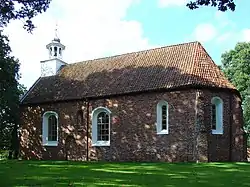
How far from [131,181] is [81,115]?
1840cm

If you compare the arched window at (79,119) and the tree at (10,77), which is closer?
the tree at (10,77)

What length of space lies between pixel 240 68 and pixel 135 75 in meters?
21.9

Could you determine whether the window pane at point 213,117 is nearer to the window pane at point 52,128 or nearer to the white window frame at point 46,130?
the white window frame at point 46,130

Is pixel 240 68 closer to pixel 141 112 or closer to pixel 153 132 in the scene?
pixel 141 112

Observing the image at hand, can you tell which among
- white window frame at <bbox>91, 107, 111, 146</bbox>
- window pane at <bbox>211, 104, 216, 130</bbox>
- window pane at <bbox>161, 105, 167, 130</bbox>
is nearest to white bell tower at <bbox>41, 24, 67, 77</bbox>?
white window frame at <bbox>91, 107, 111, 146</bbox>

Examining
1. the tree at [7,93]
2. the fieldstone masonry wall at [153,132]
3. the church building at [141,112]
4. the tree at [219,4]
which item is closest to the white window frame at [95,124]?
the church building at [141,112]

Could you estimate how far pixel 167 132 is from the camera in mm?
28000

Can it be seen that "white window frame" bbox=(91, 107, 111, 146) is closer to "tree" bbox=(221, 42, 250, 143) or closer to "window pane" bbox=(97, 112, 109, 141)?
"window pane" bbox=(97, 112, 109, 141)

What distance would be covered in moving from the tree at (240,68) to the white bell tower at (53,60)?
2019 centimetres

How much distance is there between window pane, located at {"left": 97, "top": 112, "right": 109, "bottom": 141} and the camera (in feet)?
103

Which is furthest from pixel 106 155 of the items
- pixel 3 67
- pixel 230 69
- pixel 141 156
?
pixel 230 69

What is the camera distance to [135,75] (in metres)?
31.0

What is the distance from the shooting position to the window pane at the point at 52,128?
114 ft

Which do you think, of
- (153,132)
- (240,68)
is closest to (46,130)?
(153,132)
